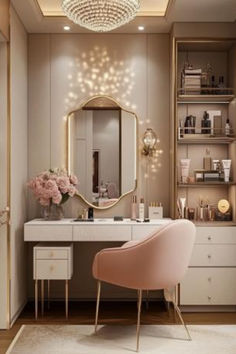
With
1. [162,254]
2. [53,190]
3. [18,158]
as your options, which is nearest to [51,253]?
[53,190]

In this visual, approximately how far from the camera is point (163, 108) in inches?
181

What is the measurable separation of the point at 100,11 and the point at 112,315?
2.48 metres

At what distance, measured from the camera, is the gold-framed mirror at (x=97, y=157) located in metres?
4.57

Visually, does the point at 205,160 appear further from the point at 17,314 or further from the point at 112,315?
the point at 17,314

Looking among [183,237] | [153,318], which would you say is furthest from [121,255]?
[153,318]

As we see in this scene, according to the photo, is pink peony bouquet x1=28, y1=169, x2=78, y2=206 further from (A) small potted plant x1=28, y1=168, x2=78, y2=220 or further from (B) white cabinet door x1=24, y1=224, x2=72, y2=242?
(B) white cabinet door x1=24, y1=224, x2=72, y2=242

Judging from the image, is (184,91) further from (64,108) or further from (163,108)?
(64,108)

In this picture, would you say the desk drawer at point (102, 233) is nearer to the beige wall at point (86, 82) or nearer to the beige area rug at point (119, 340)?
the beige wall at point (86, 82)

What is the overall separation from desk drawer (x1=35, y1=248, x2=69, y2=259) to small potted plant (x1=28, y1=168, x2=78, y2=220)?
352mm

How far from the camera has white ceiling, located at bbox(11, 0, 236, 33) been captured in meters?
3.85

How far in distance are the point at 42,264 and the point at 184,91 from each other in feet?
6.53

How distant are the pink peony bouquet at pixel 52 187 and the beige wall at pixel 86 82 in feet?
0.93

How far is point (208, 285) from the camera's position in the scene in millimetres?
4160

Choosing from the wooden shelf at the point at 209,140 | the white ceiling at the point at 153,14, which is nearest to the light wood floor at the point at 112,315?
the wooden shelf at the point at 209,140
